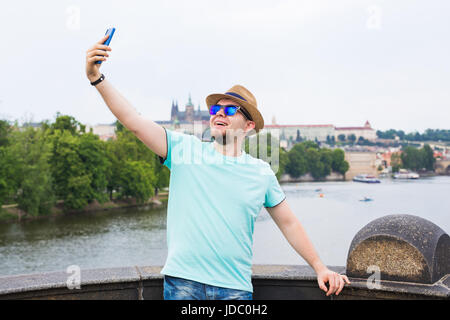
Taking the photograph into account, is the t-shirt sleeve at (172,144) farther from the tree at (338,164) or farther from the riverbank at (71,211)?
the tree at (338,164)

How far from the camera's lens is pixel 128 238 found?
26.5 m

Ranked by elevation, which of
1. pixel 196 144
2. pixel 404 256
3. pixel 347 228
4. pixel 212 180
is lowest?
pixel 347 228

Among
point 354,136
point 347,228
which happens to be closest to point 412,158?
point 354,136

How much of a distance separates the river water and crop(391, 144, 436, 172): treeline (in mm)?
68515

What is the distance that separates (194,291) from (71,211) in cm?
3384

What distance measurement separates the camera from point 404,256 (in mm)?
3365

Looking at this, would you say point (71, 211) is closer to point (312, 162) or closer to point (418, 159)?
point (312, 162)

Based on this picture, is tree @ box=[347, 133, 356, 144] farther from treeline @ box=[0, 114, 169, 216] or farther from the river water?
treeline @ box=[0, 114, 169, 216]

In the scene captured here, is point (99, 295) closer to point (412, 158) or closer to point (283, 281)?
point (283, 281)

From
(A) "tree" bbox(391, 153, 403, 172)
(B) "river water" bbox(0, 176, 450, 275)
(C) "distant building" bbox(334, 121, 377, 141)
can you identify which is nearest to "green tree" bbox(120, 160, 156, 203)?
(B) "river water" bbox(0, 176, 450, 275)

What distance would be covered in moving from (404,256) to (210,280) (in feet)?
5.22
